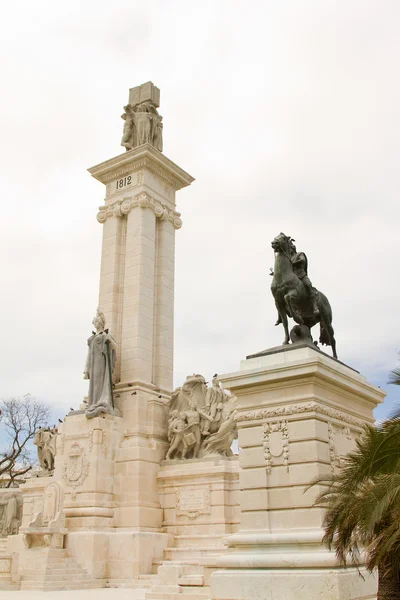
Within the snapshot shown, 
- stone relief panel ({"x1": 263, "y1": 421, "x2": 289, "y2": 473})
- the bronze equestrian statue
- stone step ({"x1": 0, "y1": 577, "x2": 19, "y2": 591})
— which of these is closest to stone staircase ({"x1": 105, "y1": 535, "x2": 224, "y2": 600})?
stone step ({"x1": 0, "y1": 577, "x2": 19, "y2": 591})

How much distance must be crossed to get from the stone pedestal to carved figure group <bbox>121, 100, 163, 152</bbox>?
52.0ft

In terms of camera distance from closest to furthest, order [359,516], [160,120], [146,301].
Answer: [359,516] → [146,301] → [160,120]

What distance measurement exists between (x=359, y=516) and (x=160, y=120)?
21119 mm

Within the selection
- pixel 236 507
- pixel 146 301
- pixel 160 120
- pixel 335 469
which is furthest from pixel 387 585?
pixel 160 120

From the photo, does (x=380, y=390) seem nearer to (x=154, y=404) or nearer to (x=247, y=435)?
(x=247, y=435)

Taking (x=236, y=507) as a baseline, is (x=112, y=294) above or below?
above

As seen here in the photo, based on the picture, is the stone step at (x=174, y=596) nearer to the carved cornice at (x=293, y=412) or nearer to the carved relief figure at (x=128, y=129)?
the carved cornice at (x=293, y=412)

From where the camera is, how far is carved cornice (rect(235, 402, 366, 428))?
10283 millimetres

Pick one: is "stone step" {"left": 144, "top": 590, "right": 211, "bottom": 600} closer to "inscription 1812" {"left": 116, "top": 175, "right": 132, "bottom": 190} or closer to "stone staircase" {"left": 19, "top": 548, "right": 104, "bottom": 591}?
"stone staircase" {"left": 19, "top": 548, "right": 104, "bottom": 591}

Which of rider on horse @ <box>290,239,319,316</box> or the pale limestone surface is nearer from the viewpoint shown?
rider on horse @ <box>290,239,319,316</box>

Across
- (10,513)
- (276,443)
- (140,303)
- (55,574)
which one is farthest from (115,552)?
(276,443)

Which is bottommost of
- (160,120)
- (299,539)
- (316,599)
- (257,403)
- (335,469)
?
(316,599)

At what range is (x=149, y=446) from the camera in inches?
816

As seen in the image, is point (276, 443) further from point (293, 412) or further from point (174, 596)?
point (174, 596)
